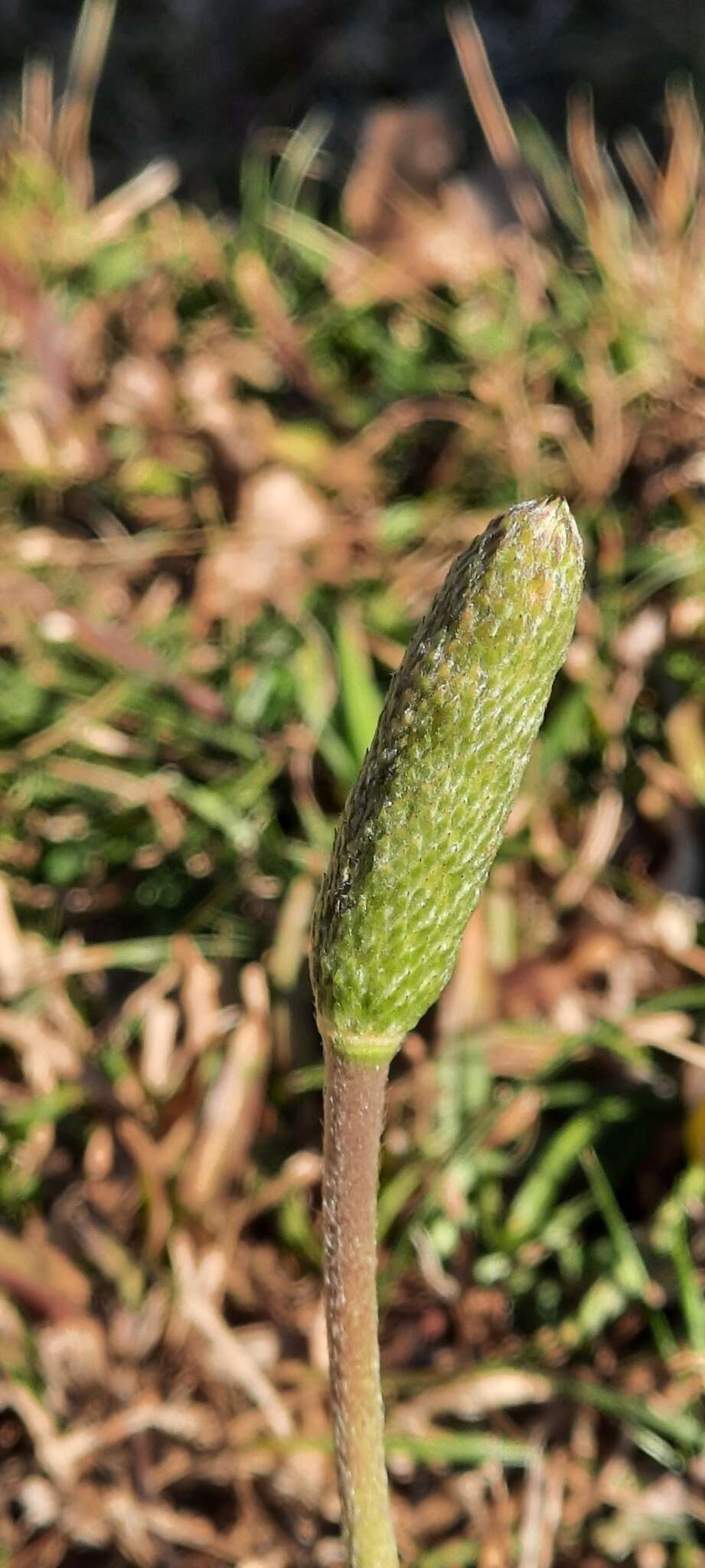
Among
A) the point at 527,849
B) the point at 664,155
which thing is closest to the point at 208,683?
the point at 527,849

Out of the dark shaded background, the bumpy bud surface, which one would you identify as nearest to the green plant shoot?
the bumpy bud surface

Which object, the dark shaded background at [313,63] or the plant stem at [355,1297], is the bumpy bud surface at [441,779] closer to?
the plant stem at [355,1297]

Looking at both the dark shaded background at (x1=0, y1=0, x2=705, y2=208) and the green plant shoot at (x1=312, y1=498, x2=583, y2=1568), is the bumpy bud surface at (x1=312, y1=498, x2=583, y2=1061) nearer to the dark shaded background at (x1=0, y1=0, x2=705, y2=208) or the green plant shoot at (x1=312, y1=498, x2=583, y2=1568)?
the green plant shoot at (x1=312, y1=498, x2=583, y2=1568)

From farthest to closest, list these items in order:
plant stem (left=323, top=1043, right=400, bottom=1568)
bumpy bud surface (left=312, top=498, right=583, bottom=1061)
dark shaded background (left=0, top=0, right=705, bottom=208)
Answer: dark shaded background (left=0, top=0, right=705, bottom=208) → plant stem (left=323, top=1043, right=400, bottom=1568) → bumpy bud surface (left=312, top=498, right=583, bottom=1061)

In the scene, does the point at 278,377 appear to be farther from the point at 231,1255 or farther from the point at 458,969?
the point at 231,1255

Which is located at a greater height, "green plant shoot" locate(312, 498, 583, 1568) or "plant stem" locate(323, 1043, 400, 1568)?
"green plant shoot" locate(312, 498, 583, 1568)

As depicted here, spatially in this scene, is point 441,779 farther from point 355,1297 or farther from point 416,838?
point 355,1297

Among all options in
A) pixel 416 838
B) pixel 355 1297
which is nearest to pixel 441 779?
pixel 416 838
